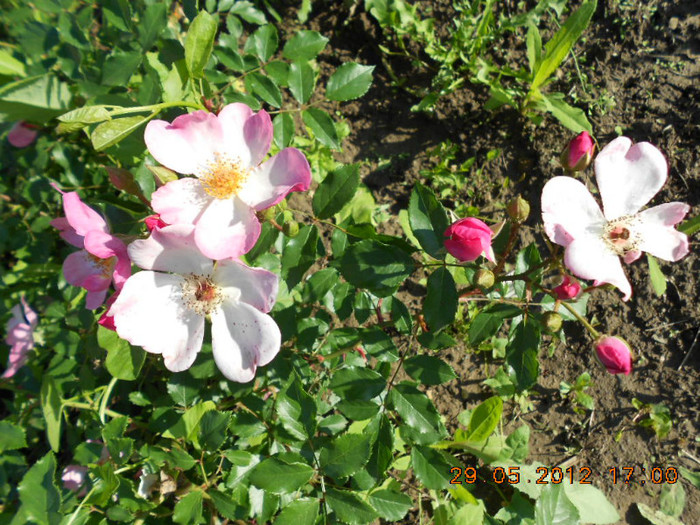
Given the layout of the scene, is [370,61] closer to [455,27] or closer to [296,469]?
[455,27]

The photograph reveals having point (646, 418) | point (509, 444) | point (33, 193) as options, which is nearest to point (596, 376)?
point (646, 418)

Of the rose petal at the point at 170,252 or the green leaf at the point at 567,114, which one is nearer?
the rose petal at the point at 170,252

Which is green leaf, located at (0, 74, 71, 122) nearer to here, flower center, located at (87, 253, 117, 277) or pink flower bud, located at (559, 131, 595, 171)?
flower center, located at (87, 253, 117, 277)

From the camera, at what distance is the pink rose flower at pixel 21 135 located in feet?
7.32

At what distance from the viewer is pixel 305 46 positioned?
164 centimetres

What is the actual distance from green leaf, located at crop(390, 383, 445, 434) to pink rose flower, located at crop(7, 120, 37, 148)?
6.79 ft

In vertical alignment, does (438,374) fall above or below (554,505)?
above

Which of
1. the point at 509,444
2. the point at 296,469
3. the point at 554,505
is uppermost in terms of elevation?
the point at 554,505

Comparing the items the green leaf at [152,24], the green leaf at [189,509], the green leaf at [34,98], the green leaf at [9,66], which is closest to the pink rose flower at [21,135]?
the green leaf at [9,66]

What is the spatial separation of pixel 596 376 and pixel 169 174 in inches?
86.7

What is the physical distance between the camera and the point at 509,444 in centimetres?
202

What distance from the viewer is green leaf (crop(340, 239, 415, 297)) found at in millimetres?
1260

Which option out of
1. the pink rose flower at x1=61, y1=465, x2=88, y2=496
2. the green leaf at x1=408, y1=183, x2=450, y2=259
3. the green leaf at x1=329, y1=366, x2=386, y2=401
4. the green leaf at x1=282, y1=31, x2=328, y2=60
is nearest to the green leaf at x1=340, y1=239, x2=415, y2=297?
the green leaf at x1=408, y1=183, x2=450, y2=259

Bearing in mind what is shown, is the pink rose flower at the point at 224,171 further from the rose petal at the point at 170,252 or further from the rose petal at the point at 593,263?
the rose petal at the point at 593,263
